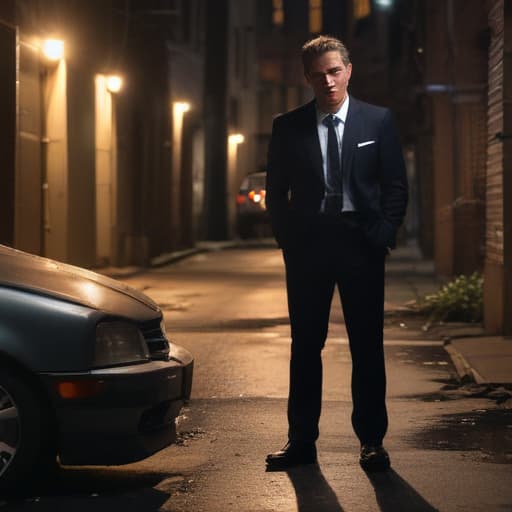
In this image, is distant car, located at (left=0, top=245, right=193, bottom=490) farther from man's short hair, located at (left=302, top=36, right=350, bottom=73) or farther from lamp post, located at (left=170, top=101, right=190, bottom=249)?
lamp post, located at (left=170, top=101, right=190, bottom=249)

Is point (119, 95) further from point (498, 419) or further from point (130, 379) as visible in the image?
point (130, 379)

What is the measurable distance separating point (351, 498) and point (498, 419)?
272 cm

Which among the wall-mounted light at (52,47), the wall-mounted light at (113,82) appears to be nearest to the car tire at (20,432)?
the wall-mounted light at (52,47)

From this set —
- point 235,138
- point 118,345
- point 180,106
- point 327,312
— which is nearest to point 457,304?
point 327,312

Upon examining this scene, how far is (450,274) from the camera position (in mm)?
25234

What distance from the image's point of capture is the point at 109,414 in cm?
689

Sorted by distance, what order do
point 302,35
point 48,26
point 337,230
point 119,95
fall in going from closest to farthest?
point 337,230, point 48,26, point 119,95, point 302,35

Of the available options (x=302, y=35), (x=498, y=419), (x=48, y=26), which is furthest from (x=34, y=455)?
(x=302, y=35)

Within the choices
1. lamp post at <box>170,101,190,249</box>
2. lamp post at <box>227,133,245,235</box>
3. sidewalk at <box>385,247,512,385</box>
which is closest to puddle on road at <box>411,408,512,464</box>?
sidewalk at <box>385,247,512,385</box>

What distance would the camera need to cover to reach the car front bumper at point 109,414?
22.5 ft

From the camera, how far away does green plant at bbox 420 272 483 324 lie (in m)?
16.5

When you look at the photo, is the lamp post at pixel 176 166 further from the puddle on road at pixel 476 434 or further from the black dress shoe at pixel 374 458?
the black dress shoe at pixel 374 458

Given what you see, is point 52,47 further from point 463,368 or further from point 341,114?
point 341,114

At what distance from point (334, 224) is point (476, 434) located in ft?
6.13
